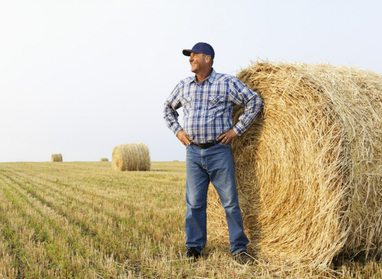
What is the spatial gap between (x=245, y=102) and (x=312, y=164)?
102 centimetres

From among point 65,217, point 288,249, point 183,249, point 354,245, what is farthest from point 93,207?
point 354,245

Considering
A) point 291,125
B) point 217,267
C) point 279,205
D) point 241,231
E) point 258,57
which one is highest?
point 258,57

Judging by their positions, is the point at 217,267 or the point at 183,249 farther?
the point at 183,249

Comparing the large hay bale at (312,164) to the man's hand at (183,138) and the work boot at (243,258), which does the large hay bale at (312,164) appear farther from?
the man's hand at (183,138)

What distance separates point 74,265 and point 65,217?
7.79 ft

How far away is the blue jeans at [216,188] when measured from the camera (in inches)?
153

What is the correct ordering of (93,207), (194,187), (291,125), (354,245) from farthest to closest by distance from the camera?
(93,207)
(194,187)
(291,125)
(354,245)

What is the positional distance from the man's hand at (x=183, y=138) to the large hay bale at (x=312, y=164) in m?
0.70

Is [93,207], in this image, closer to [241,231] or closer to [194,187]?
[194,187]

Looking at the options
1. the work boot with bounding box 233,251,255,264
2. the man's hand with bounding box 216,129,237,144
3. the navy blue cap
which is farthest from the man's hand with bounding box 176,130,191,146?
the work boot with bounding box 233,251,255,264

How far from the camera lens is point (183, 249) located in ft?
13.7

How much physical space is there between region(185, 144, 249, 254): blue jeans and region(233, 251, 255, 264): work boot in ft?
0.14

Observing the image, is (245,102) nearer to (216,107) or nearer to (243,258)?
(216,107)

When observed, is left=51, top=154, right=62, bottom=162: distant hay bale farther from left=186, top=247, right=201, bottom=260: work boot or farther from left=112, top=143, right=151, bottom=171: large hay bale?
left=186, top=247, right=201, bottom=260: work boot
